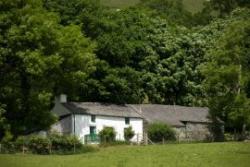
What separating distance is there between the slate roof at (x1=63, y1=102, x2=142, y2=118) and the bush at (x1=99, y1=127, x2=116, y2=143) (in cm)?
239

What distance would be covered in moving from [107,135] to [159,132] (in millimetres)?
6097

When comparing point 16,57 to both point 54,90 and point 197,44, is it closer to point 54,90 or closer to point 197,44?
point 54,90

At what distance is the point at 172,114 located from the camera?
3381 inches

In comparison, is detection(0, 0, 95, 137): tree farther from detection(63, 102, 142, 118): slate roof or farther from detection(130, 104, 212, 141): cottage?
detection(130, 104, 212, 141): cottage

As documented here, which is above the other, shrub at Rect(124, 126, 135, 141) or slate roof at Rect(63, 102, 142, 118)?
slate roof at Rect(63, 102, 142, 118)

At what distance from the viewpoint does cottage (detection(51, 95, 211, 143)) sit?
2940 inches

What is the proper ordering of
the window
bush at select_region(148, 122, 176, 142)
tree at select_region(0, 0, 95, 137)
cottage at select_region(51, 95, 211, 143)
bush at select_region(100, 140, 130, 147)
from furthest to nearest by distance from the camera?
bush at select_region(148, 122, 176, 142), the window, cottage at select_region(51, 95, 211, 143), bush at select_region(100, 140, 130, 147), tree at select_region(0, 0, 95, 137)

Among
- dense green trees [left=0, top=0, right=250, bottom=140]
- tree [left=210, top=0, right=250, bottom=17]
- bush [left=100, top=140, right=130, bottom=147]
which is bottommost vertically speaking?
bush [left=100, top=140, right=130, bottom=147]

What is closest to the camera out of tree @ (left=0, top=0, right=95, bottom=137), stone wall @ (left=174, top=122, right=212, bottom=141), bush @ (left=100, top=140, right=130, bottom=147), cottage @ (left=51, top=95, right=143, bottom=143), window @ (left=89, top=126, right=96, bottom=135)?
tree @ (left=0, top=0, right=95, bottom=137)

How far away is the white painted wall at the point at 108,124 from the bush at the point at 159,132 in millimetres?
1595

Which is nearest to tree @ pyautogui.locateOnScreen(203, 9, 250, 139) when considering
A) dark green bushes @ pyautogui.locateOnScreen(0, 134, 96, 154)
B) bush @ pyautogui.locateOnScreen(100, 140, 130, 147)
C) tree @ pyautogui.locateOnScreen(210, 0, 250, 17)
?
bush @ pyautogui.locateOnScreen(100, 140, 130, 147)

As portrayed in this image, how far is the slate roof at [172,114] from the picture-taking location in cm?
8306

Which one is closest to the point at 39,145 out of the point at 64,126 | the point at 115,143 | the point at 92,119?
the point at 115,143

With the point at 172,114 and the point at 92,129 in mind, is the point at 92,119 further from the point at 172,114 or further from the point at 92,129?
the point at 172,114
